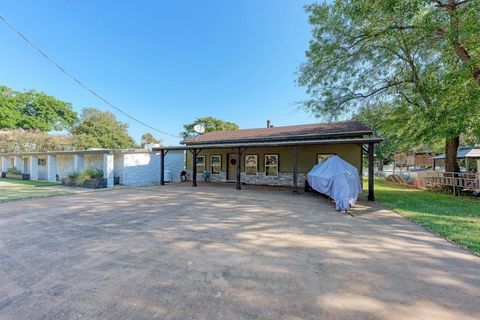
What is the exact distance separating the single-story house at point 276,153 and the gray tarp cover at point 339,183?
204 cm

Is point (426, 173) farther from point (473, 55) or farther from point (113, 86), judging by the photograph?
point (113, 86)

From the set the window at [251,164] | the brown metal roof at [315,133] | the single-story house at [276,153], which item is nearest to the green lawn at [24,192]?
the single-story house at [276,153]

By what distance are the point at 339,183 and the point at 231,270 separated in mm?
6230

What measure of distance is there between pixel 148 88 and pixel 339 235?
27.0 m

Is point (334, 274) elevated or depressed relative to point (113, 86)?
depressed

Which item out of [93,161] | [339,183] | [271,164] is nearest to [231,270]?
[339,183]

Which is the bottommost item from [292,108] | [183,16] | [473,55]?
[292,108]

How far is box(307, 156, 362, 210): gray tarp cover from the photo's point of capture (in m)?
7.89

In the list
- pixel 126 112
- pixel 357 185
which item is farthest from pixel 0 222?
pixel 126 112

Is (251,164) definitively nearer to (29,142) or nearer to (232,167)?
(232,167)

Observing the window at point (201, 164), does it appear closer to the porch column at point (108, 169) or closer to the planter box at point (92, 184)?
the porch column at point (108, 169)

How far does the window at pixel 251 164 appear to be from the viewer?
15.3 m

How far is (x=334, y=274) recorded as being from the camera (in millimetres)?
3328

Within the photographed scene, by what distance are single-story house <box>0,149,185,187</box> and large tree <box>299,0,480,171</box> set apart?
11802 millimetres
